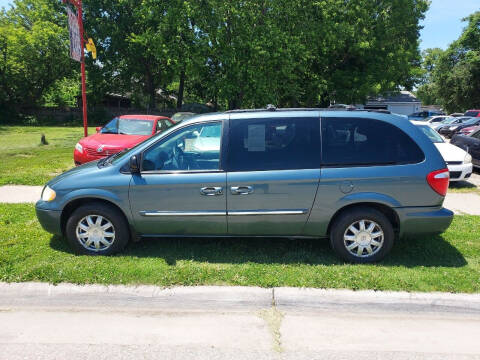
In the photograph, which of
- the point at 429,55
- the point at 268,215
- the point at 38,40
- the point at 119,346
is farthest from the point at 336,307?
the point at 429,55

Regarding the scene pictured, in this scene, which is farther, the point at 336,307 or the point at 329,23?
the point at 329,23

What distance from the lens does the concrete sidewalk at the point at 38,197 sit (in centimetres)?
670

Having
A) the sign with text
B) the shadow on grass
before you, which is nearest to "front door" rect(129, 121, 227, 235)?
the shadow on grass

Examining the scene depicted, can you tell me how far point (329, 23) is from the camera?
23.0m

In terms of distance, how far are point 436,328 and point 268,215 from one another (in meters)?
1.93

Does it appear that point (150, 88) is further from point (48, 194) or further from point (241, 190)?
point (241, 190)

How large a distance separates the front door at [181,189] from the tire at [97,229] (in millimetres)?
227

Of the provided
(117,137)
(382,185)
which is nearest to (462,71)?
(117,137)

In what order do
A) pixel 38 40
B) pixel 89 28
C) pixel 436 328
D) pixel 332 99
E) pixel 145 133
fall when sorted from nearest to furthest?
pixel 436 328
pixel 145 133
pixel 332 99
pixel 38 40
pixel 89 28

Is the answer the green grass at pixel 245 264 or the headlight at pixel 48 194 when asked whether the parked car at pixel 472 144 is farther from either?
the headlight at pixel 48 194

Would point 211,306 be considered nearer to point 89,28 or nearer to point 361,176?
point 361,176

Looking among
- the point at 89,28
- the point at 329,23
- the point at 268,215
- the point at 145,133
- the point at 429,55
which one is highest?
the point at 429,55

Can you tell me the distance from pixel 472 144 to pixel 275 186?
Result: 29.9 ft

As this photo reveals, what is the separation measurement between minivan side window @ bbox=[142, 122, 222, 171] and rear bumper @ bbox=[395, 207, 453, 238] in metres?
2.22
